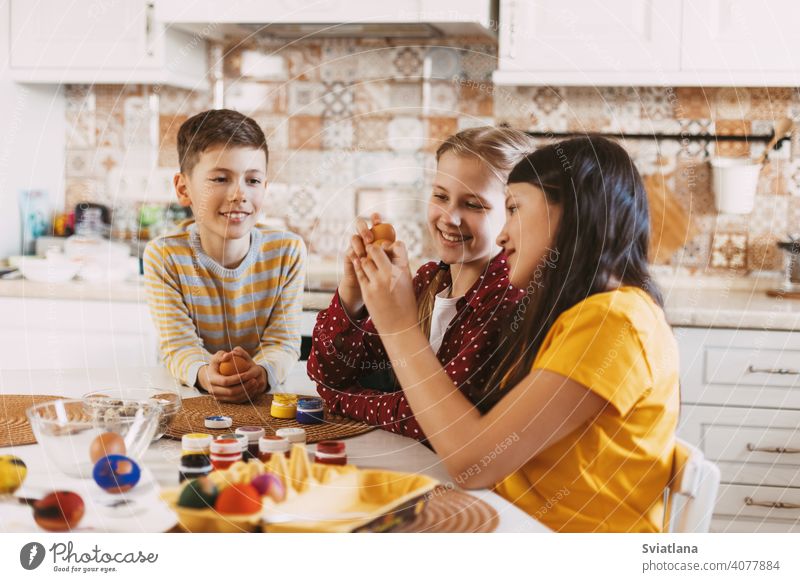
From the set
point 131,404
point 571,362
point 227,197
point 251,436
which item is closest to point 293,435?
point 251,436

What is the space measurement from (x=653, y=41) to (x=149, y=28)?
3.16 feet

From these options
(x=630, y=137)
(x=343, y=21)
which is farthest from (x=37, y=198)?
(x=630, y=137)

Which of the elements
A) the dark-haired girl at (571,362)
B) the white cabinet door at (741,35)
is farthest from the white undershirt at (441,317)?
the white cabinet door at (741,35)

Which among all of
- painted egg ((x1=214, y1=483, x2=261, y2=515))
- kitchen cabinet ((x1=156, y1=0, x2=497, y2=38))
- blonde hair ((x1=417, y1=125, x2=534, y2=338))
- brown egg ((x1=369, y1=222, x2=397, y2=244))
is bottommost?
painted egg ((x1=214, y1=483, x2=261, y2=515))

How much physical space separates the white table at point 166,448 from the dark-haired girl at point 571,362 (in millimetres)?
43

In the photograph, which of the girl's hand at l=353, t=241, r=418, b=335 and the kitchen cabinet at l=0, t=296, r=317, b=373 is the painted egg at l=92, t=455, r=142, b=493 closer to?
the girl's hand at l=353, t=241, r=418, b=335

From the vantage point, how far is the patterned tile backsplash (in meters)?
1.65

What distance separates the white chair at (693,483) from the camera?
0.65 metres

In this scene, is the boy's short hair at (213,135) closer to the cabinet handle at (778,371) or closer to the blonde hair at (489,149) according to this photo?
the blonde hair at (489,149)

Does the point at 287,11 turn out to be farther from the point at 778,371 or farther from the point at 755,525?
the point at 755,525

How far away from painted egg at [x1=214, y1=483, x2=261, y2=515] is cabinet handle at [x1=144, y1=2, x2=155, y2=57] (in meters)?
1.32

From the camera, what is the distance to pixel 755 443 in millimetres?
1389

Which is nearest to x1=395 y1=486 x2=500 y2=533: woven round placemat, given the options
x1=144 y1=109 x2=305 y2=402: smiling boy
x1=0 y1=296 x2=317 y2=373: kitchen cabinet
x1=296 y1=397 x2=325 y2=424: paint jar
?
x1=296 y1=397 x2=325 y2=424: paint jar
